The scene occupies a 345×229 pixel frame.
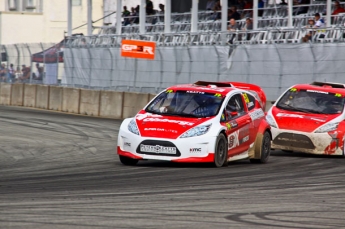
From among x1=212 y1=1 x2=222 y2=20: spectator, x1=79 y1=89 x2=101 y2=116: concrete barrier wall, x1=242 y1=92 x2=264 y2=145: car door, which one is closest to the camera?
x1=242 y1=92 x2=264 y2=145: car door

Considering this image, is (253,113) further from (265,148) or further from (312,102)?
(312,102)

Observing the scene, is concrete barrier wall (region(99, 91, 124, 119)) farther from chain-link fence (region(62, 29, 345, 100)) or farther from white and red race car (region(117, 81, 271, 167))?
white and red race car (region(117, 81, 271, 167))

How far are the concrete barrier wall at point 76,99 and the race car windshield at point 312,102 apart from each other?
28.2 ft

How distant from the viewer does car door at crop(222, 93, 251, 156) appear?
14.4m

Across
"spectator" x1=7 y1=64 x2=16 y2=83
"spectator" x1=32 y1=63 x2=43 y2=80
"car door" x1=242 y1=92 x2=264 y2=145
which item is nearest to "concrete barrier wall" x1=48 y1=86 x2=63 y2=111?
"spectator" x1=32 y1=63 x2=43 y2=80

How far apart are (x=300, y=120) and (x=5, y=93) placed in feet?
62.6

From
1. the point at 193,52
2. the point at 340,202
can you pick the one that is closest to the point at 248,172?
the point at 340,202

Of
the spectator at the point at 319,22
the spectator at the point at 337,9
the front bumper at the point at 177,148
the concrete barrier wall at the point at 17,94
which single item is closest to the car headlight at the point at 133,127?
the front bumper at the point at 177,148

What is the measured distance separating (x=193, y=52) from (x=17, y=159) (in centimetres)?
1242

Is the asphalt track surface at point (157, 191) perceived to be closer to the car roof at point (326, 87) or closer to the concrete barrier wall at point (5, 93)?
the car roof at point (326, 87)

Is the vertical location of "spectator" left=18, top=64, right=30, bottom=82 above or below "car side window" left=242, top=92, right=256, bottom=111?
below

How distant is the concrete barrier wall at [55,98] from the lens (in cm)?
3005

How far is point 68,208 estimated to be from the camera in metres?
8.73

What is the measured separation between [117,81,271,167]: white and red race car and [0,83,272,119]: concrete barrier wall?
429 inches
